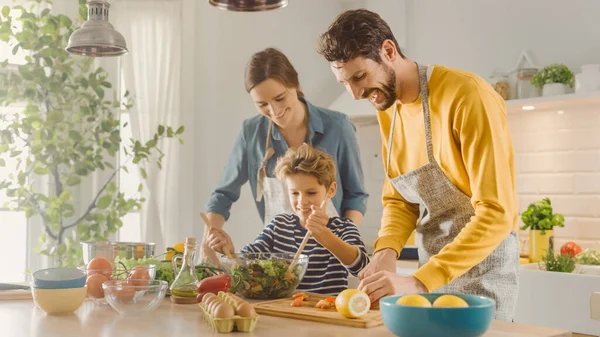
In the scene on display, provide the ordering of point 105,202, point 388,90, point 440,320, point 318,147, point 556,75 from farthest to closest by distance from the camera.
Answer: point 105,202 < point 556,75 < point 318,147 < point 388,90 < point 440,320

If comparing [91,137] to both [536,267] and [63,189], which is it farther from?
[536,267]

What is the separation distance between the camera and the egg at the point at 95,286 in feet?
6.48

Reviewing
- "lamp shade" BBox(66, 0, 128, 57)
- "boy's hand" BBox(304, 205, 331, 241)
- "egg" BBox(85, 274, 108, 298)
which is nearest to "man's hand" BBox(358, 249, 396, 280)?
"boy's hand" BBox(304, 205, 331, 241)

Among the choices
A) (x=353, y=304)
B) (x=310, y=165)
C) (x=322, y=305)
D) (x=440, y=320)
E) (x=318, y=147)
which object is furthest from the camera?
(x=318, y=147)

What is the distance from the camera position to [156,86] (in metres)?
4.45

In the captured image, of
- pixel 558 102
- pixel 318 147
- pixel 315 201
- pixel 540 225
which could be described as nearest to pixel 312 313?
pixel 315 201

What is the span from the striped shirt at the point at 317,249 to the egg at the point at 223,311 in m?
0.84

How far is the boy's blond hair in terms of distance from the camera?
2.53 m

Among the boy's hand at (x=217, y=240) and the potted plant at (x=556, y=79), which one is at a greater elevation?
the potted plant at (x=556, y=79)

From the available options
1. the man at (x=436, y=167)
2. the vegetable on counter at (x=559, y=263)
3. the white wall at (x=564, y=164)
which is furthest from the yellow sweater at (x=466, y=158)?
the white wall at (x=564, y=164)

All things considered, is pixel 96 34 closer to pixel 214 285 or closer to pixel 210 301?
pixel 214 285

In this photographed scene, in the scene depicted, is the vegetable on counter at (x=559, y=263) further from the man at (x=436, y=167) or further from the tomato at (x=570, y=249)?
the man at (x=436, y=167)

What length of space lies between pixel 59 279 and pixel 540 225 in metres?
2.74

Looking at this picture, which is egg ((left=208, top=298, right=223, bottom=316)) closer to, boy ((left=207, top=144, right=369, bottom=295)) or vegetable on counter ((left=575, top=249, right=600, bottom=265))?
boy ((left=207, top=144, right=369, bottom=295))
